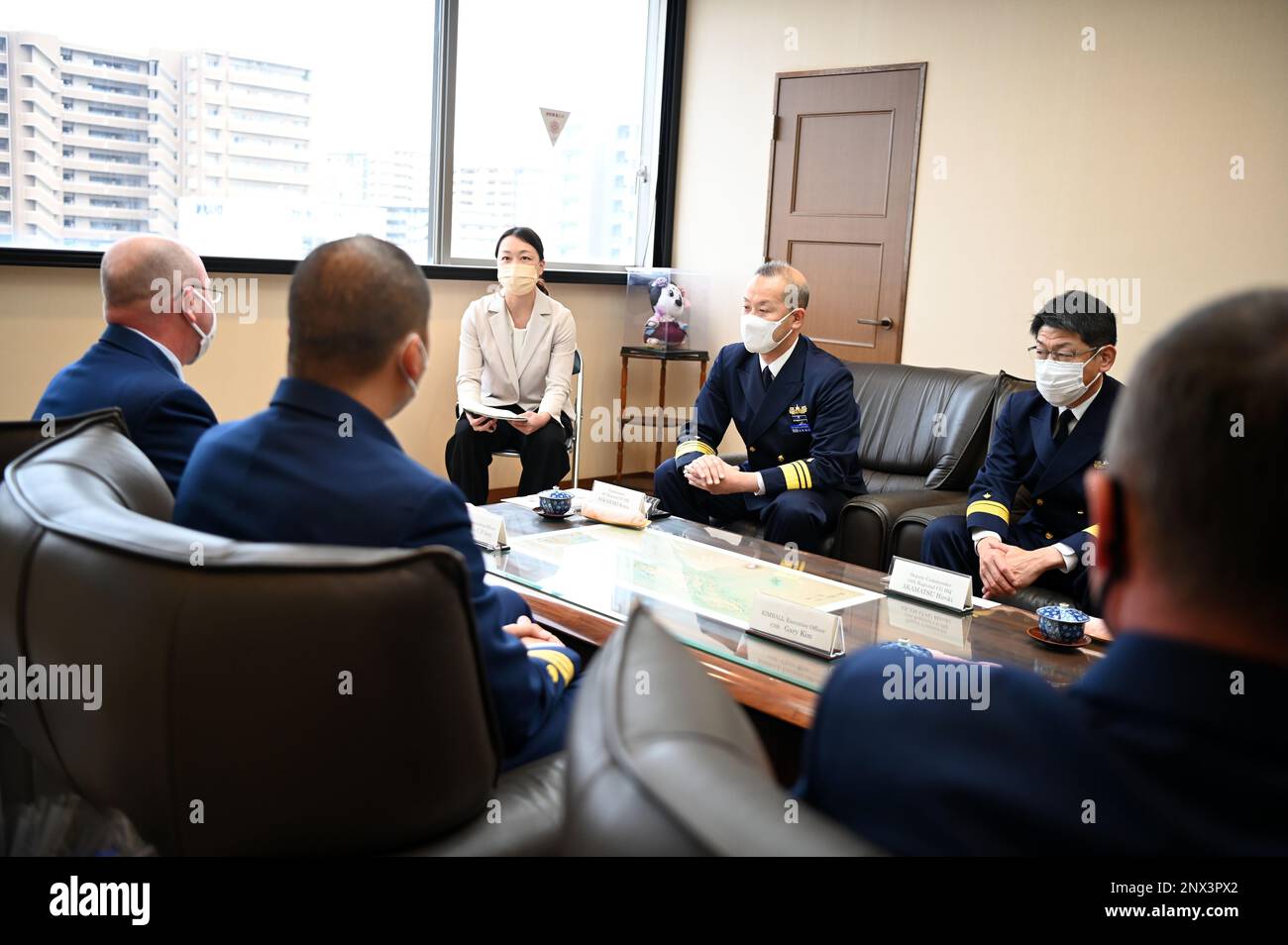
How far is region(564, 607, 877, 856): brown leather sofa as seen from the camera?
0.63 meters

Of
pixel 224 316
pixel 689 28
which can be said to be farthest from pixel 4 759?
pixel 689 28

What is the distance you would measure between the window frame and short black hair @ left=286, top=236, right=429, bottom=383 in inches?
134

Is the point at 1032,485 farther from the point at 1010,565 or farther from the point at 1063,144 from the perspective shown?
the point at 1063,144

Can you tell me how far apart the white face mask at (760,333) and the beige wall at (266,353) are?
2.03 metres

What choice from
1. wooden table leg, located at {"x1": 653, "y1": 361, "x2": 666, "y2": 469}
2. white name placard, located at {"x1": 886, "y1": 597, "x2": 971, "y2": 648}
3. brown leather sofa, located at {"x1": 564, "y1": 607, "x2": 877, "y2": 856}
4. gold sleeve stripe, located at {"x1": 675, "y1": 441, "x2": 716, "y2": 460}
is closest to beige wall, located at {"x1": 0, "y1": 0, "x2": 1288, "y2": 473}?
wooden table leg, located at {"x1": 653, "y1": 361, "x2": 666, "y2": 469}

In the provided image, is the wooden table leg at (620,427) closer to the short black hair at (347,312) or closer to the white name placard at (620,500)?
the white name placard at (620,500)

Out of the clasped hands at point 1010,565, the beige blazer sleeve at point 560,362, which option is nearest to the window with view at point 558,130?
the beige blazer sleeve at point 560,362

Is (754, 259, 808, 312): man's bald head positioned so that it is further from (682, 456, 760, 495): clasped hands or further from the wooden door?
the wooden door

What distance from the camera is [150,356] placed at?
2271 millimetres

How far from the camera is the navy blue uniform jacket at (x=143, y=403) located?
81.2 inches

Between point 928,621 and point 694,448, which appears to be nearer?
point 928,621

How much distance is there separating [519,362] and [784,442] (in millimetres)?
1594

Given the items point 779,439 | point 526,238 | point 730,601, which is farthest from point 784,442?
point 526,238
